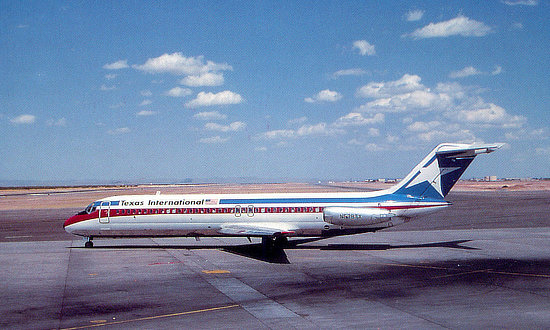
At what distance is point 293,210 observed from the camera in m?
26.8

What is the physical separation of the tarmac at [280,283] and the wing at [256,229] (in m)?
1.22

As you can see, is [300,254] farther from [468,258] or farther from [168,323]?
[168,323]

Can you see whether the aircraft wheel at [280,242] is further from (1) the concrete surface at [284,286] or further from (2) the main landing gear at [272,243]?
(1) the concrete surface at [284,286]

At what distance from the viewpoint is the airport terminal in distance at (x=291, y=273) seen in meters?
14.0

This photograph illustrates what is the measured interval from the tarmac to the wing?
4.00ft

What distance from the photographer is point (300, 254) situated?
25891 mm

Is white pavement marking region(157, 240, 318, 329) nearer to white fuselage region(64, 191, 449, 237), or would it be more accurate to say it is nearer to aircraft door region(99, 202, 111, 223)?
white fuselage region(64, 191, 449, 237)

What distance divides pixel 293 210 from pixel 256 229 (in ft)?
7.88

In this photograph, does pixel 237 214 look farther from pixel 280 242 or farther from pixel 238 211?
pixel 280 242

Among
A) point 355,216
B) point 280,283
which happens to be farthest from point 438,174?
point 280,283

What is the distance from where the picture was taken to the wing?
25.1 meters

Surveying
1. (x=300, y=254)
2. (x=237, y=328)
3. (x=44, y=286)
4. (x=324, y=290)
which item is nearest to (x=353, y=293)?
(x=324, y=290)

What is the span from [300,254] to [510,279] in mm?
10400

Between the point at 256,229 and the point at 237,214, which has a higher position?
the point at 237,214
